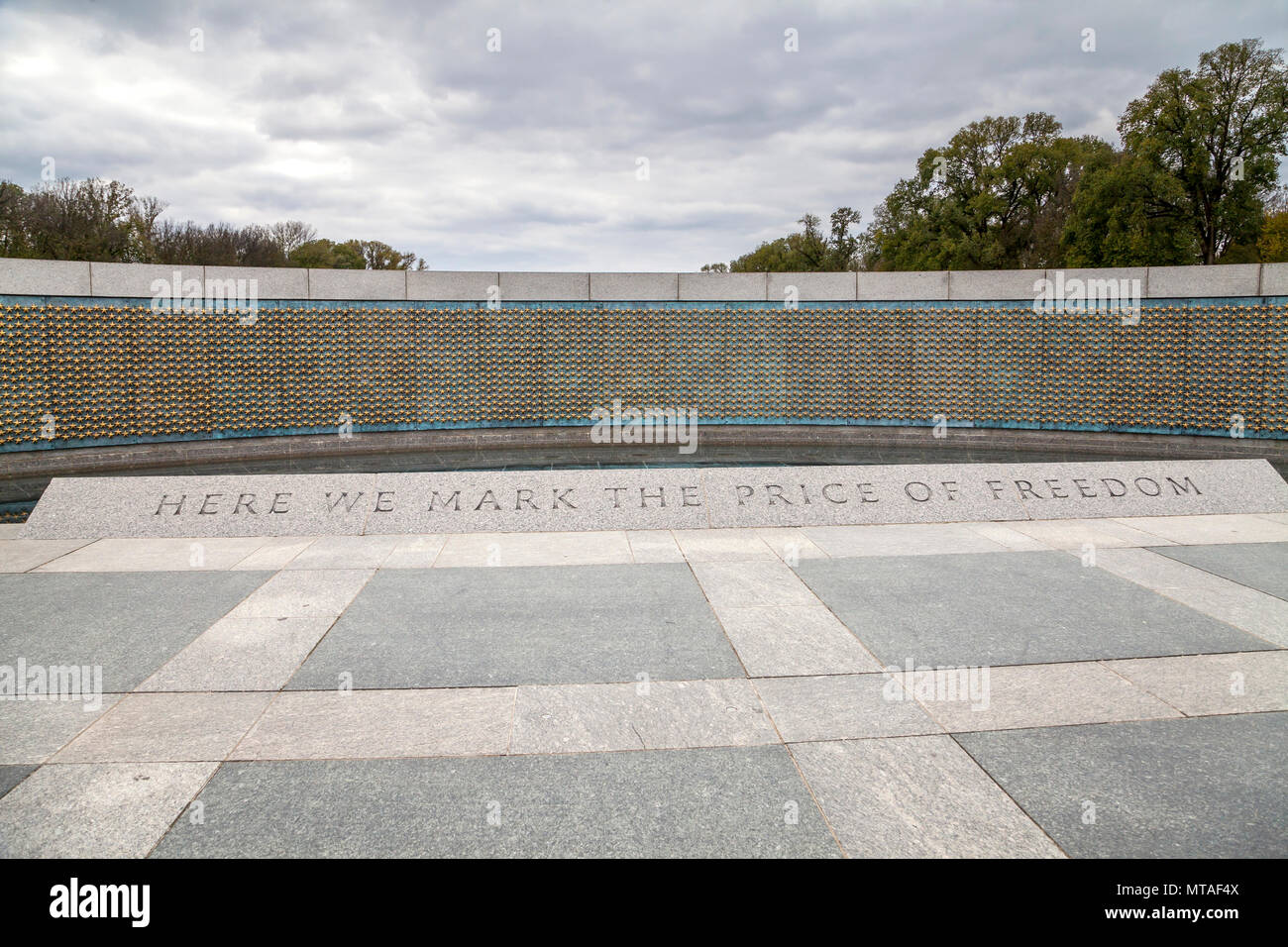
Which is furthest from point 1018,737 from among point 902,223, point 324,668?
point 902,223

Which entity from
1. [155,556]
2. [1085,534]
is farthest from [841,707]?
[155,556]

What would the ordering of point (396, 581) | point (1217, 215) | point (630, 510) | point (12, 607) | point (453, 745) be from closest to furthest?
point (453, 745) → point (12, 607) → point (396, 581) → point (630, 510) → point (1217, 215)

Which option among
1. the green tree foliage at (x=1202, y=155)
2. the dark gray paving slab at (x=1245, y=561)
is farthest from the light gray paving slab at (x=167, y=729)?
the green tree foliage at (x=1202, y=155)

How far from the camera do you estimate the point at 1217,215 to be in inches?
1176

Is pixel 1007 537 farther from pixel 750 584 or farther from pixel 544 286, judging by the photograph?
pixel 544 286

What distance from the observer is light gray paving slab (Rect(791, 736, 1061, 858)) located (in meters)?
2.83

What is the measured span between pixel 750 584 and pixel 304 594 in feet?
12.4

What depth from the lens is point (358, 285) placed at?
48.7ft

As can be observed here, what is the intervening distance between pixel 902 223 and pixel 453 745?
47.7 m

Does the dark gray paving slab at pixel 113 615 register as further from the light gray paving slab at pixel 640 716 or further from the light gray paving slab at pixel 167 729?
the light gray paving slab at pixel 640 716

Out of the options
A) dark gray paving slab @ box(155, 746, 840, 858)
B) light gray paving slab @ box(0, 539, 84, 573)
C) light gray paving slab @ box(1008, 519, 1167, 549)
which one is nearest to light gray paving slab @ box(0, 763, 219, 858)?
dark gray paving slab @ box(155, 746, 840, 858)

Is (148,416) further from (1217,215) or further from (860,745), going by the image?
(1217,215)

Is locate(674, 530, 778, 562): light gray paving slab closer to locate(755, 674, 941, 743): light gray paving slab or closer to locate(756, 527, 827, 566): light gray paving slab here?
locate(756, 527, 827, 566): light gray paving slab

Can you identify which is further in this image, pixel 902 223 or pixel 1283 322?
pixel 902 223
